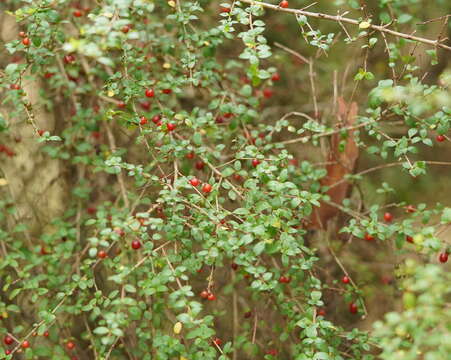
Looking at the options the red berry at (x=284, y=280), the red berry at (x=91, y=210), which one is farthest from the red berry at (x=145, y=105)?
the red berry at (x=284, y=280)

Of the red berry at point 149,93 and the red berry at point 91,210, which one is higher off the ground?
the red berry at point 149,93

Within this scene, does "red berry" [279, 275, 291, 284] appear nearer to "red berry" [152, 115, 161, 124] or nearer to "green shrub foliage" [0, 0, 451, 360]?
"green shrub foliage" [0, 0, 451, 360]

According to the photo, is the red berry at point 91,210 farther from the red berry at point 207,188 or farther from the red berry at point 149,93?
the red berry at point 207,188

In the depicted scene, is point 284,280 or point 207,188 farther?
point 284,280

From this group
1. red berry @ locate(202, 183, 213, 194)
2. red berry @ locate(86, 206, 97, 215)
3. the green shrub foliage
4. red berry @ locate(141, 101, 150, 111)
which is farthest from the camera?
red berry @ locate(86, 206, 97, 215)

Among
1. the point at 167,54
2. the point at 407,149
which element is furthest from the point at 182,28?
the point at 407,149

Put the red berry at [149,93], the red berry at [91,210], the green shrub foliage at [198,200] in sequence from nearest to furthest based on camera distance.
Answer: the green shrub foliage at [198,200], the red berry at [149,93], the red berry at [91,210]

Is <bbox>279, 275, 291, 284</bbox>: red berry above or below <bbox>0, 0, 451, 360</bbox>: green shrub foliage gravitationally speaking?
below

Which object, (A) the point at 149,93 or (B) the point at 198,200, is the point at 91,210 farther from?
(B) the point at 198,200

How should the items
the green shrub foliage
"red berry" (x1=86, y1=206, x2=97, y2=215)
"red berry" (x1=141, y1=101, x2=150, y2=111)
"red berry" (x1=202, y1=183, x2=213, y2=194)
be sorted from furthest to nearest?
"red berry" (x1=86, y1=206, x2=97, y2=215), "red berry" (x1=141, y1=101, x2=150, y2=111), "red berry" (x1=202, y1=183, x2=213, y2=194), the green shrub foliage

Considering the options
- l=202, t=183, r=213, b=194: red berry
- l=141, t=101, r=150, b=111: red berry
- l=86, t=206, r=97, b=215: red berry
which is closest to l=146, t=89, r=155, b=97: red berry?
l=141, t=101, r=150, b=111: red berry

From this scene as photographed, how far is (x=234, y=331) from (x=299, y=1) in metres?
2.18

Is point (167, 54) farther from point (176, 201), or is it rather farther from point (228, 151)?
point (176, 201)

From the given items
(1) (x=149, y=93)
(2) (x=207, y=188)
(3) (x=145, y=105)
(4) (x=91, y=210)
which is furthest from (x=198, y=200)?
(4) (x=91, y=210)
